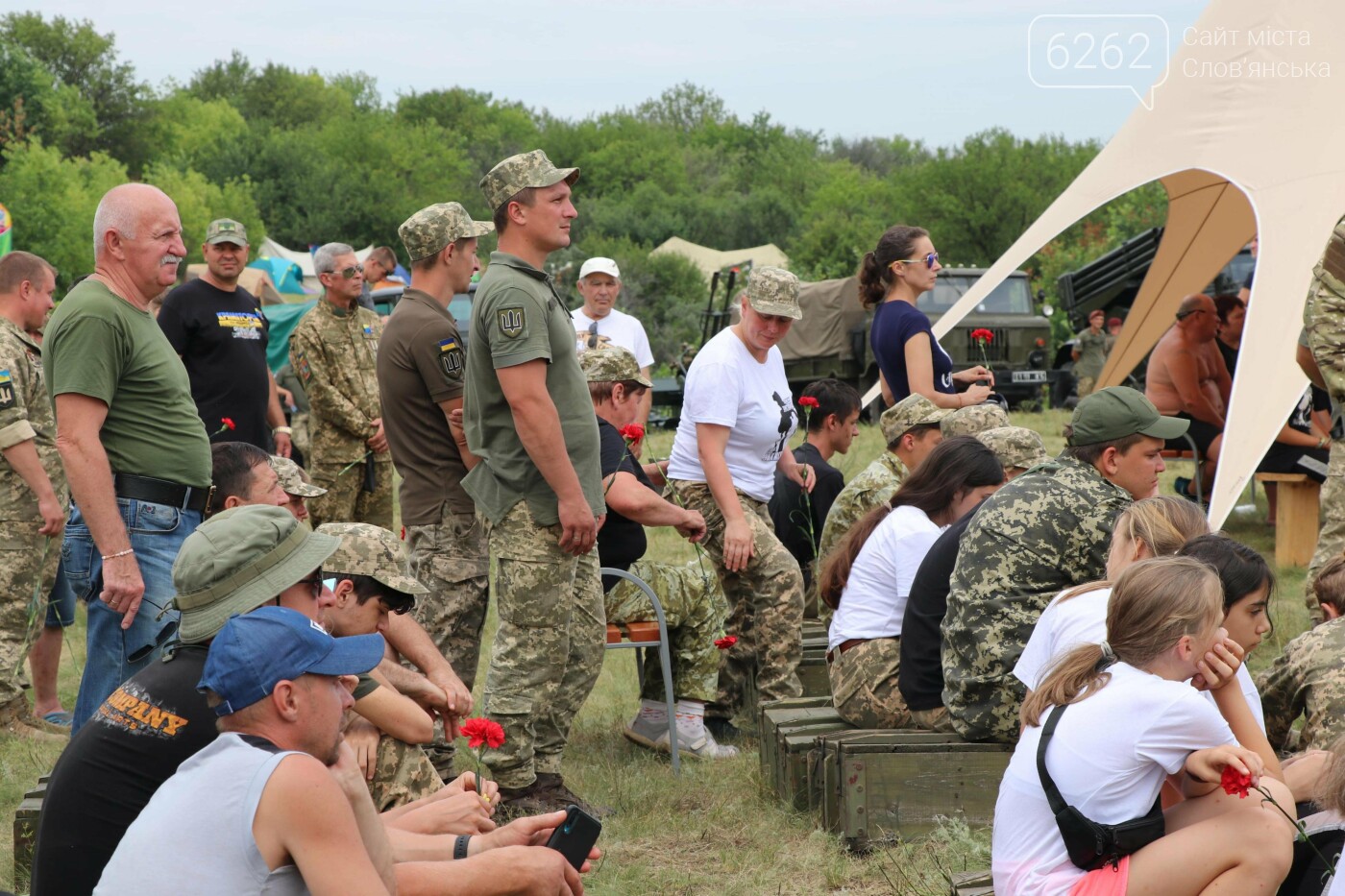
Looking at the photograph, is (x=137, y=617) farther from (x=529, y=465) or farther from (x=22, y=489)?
(x=22, y=489)

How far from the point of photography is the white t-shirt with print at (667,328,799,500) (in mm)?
5465

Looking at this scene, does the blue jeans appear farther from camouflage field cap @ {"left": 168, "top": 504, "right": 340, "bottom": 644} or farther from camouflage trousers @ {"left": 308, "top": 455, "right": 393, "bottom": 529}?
camouflage trousers @ {"left": 308, "top": 455, "right": 393, "bottom": 529}

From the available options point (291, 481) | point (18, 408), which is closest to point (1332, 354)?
point (291, 481)

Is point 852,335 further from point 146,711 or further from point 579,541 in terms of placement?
point 146,711

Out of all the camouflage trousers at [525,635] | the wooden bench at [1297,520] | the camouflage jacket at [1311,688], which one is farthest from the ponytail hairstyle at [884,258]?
the wooden bench at [1297,520]

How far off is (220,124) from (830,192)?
124ft

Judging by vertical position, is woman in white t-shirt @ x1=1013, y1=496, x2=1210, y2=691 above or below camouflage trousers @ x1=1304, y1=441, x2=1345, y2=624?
above

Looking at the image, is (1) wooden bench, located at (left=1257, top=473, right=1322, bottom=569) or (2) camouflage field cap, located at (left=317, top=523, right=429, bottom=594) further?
(1) wooden bench, located at (left=1257, top=473, right=1322, bottom=569)

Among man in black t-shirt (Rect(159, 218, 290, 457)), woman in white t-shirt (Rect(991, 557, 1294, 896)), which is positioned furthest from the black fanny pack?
man in black t-shirt (Rect(159, 218, 290, 457))

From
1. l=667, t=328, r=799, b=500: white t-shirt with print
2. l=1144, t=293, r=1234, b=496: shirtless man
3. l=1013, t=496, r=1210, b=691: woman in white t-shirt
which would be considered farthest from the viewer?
l=1144, t=293, r=1234, b=496: shirtless man

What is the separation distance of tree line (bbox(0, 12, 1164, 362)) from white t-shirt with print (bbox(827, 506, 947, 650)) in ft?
71.2

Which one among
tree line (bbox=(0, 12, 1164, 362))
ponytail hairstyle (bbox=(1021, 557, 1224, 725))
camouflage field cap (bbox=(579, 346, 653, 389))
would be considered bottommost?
ponytail hairstyle (bbox=(1021, 557, 1224, 725))

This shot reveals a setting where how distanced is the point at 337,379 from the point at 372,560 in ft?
11.7

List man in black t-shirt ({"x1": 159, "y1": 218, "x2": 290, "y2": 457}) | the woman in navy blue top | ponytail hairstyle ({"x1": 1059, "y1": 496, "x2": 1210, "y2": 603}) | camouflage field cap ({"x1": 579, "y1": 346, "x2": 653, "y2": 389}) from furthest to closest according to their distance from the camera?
man in black t-shirt ({"x1": 159, "y1": 218, "x2": 290, "y2": 457}) → the woman in navy blue top → camouflage field cap ({"x1": 579, "y1": 346, "x2": 653, "y2": 389}) → ponytail hairstyle ({"x1": 1059, "y1": 496, "x2": 1210, "y2": 603})
